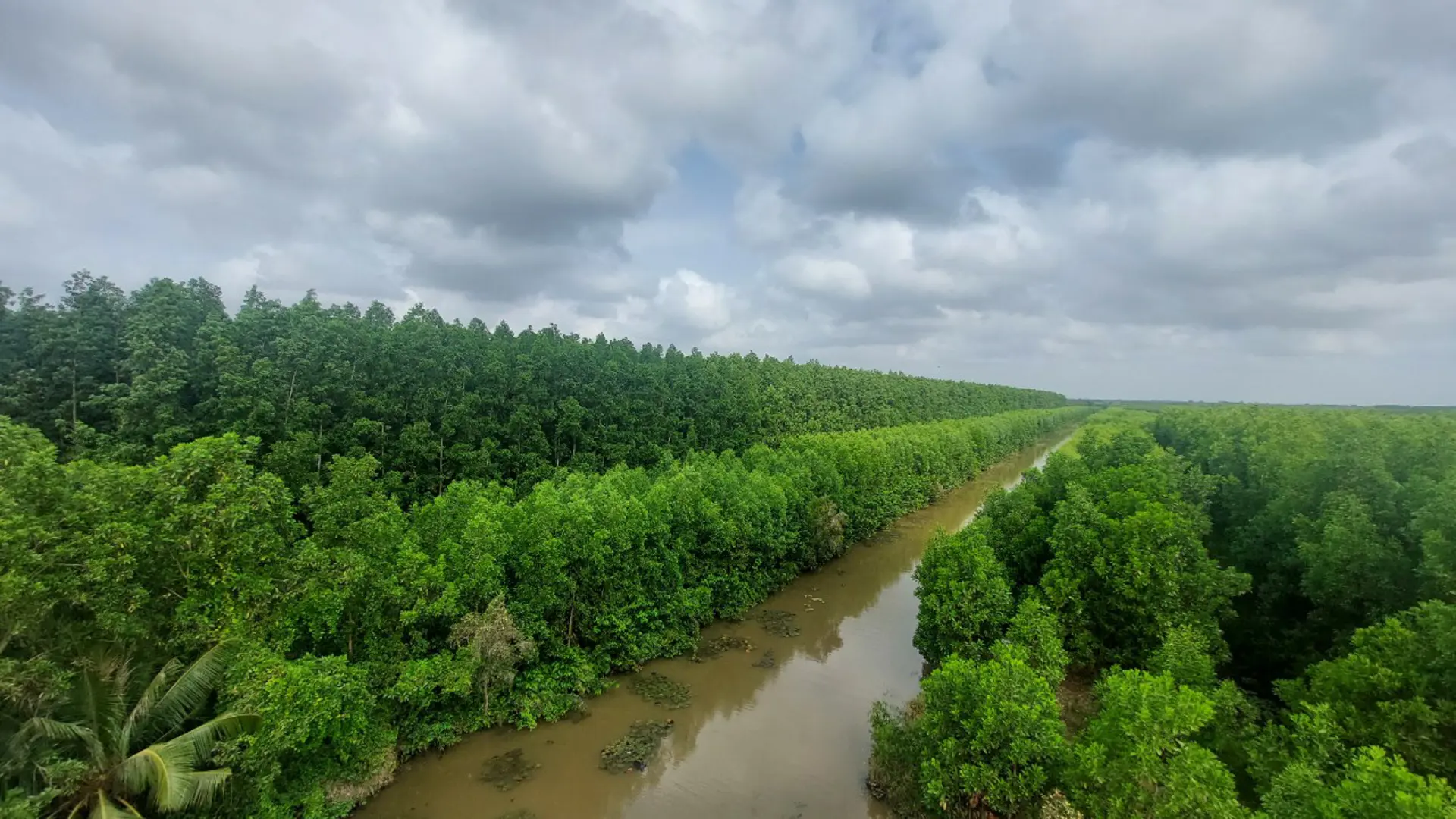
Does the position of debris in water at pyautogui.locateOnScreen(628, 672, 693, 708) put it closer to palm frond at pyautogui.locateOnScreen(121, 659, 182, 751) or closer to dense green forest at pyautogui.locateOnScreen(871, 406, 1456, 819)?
dense green forest at pyautogui.locateOnScreen(871, 406, 1456, 819)

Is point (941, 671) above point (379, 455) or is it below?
below

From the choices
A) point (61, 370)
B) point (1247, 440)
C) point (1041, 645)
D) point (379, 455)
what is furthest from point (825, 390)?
point (61, 370)

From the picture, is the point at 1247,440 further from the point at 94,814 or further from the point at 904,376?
the point at 904,376

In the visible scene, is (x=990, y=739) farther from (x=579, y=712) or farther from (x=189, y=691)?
(x=189, y=691)

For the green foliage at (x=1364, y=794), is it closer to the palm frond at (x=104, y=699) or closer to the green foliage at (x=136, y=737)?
the green foliage at (x=136, y=737)

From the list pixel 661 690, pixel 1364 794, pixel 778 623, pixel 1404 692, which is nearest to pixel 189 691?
pixel 661 690

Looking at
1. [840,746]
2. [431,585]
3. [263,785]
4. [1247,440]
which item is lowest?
[840,746]
